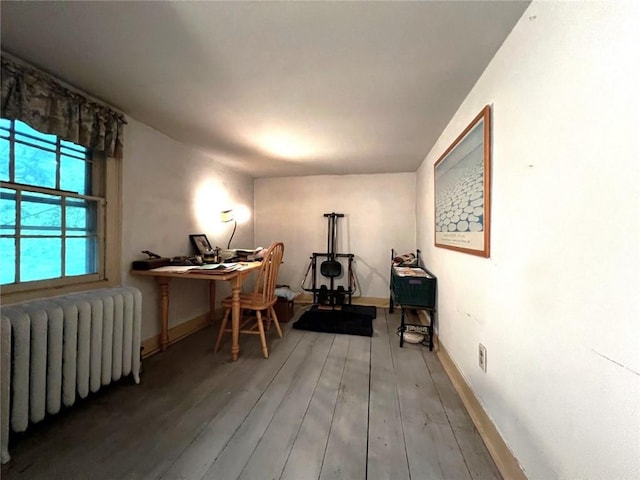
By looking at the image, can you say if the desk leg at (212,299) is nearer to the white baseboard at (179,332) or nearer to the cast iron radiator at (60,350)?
the white baseboard at (179,332)

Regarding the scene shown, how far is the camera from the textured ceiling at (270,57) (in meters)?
1.01

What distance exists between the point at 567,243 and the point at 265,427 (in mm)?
1610

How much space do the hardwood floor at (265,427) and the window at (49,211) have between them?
859 millimetres

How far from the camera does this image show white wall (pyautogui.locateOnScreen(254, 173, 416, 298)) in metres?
3.69

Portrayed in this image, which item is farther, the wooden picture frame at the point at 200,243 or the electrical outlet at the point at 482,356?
the wooden picture frame at the point at 200,243

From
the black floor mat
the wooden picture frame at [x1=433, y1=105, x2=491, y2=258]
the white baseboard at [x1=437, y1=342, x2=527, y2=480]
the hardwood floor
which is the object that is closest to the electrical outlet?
the white baseboard at [x1=437, y1=342, x2=527, y2=480]

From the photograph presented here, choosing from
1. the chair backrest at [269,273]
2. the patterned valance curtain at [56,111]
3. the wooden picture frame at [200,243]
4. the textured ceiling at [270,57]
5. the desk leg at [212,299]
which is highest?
the textured ceiling at [270,57]

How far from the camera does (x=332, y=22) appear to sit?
1049 millimetres

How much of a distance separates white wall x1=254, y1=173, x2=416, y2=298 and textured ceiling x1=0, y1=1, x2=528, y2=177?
1600 millimetres

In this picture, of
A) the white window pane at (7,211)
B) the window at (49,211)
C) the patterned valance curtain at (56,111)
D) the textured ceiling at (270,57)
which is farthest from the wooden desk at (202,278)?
the textured ceiling at (270,57)

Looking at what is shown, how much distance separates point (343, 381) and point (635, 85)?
1947mm

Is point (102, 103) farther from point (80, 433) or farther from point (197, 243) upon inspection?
point (80, 433)

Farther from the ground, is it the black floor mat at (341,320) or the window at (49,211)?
the window at (49,211)

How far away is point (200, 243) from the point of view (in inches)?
108
